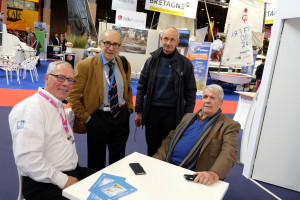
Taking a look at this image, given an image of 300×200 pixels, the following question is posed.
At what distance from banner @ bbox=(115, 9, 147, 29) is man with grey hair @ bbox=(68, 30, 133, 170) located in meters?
7.61

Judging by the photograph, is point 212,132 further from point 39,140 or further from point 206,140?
point 39,140

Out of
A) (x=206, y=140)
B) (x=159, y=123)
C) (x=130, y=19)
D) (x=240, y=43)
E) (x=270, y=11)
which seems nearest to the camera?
(x=206, y=140)

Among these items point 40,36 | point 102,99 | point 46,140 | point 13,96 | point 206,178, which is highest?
point 40,36

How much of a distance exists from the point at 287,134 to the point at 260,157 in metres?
0.45

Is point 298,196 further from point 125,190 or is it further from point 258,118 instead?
point 125,190

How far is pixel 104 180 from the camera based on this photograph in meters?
1.45

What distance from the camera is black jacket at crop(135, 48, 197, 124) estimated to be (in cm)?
262

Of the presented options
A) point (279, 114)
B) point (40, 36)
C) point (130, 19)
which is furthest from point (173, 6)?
point (40, 36)

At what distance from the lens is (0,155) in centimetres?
336

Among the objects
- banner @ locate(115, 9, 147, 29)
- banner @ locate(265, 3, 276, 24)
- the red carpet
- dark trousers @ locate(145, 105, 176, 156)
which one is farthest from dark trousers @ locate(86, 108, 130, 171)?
banner @ locate(265, 3, 276, 24)

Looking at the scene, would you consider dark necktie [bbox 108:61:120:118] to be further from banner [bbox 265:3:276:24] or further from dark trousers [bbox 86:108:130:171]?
banner [bbox 265:3:276:24]

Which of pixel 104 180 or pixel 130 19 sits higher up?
pixel 130 19

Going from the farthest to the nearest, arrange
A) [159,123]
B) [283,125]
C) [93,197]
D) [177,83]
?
1. [283,125]
2. [159,123]
3. [177,83]
4. [93,197]

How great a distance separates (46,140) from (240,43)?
662 cm
